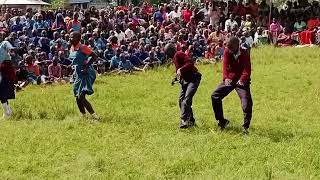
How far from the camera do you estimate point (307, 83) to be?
54.9ft

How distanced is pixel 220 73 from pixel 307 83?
10.8ft

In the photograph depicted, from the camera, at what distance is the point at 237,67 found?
10023 millimetres

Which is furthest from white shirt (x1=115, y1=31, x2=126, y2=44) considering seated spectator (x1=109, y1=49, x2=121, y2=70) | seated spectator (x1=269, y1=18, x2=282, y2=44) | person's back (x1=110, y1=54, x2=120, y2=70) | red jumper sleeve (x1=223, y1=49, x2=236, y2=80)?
red jumper sleeve (x1=223, y1=49, x2=236, y2=80)

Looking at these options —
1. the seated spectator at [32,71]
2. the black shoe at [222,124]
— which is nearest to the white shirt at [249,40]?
the seated spectator at [32,71]

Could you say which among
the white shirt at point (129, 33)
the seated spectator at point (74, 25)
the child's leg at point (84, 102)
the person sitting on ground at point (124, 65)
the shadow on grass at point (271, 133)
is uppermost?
the seated spectator at point (74, 25)

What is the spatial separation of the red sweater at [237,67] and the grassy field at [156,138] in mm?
957

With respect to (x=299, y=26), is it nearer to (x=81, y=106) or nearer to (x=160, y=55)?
(x=160, y=55)

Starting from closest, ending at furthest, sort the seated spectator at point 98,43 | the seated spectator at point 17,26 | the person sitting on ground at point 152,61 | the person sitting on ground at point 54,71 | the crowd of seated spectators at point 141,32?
the person sitting on ground at point 54,71 < the crowd of seated spectators at point 141,32 < the seated spectator at point 17,26 < the seated spectator at point 98,43 < the person sitting on ground at point 152,61

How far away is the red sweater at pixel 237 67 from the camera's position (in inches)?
389

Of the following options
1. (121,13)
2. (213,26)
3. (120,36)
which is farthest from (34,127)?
(213,26)

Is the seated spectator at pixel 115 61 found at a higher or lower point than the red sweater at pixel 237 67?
lower

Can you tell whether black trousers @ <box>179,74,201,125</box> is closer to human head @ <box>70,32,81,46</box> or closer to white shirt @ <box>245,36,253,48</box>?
human head @ <box>70,32,81,46</box>

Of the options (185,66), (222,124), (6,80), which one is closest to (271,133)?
(222,124)

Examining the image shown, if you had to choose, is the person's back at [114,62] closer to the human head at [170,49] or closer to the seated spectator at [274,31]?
the seated spectator at [274,31]
